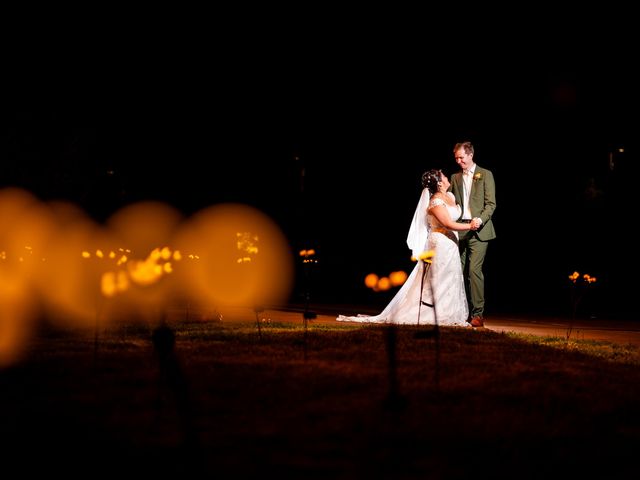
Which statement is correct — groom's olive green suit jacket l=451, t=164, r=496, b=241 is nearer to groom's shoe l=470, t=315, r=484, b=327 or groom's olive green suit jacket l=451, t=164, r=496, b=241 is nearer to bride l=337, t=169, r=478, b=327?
bride l=337, t=169, r=478, b=327

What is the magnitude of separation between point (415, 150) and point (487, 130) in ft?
10.2

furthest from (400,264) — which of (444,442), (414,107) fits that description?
(444,442)

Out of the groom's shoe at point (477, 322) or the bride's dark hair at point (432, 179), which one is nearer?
the groom's shoe at point (477, 322)

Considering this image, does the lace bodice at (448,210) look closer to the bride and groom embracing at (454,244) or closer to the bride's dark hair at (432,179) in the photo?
the bride and groom embracing at (454,244)

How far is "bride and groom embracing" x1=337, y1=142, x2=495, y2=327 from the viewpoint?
1216cm

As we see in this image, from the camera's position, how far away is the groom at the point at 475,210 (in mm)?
12094

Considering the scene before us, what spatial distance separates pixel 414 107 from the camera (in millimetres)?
30797

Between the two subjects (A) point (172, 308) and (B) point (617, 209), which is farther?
(B) point (617, 209)

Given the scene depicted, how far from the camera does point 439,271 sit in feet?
40.8

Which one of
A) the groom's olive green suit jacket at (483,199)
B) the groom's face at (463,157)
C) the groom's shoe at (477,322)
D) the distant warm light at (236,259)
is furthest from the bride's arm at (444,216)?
the distant warm light at (236,259)

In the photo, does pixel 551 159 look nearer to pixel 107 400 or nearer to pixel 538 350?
pixel 538 350

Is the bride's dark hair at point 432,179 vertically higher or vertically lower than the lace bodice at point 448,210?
higher

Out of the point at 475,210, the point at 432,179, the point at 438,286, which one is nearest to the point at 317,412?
the point at 438,286

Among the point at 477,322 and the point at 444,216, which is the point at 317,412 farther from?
the point at 444,216
